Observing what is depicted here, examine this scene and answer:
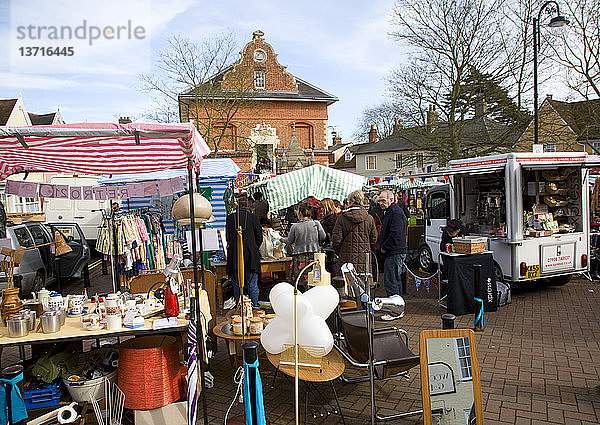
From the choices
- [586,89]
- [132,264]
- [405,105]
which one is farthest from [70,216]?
[586,89]

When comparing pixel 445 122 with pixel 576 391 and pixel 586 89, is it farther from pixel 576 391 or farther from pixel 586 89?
pixel 576 391

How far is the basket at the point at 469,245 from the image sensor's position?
723 centimetres

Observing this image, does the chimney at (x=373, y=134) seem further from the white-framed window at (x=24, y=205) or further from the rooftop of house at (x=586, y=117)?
the white-framed window at (x=24, y=205)

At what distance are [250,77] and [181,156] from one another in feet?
82.6

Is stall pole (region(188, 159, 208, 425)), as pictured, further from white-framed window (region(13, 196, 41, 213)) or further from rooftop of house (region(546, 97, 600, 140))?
white-framed window (region(13, 196, 41, 213))

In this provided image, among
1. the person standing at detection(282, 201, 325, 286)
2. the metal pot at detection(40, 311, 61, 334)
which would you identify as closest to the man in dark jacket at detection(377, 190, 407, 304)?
the person standing at detection(282, 201, 325, 286)

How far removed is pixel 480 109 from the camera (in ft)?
55.8

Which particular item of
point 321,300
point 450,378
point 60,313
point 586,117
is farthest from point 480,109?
point 60,313

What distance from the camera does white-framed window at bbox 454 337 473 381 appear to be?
3.54 m

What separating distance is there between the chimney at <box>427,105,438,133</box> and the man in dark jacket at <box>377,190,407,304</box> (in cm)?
1077

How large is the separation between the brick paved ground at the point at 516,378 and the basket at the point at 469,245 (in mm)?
1041

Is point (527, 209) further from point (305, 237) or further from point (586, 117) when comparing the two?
point (586, 117)

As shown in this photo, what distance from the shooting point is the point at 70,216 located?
16.5 m

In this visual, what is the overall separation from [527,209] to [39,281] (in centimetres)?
1004
